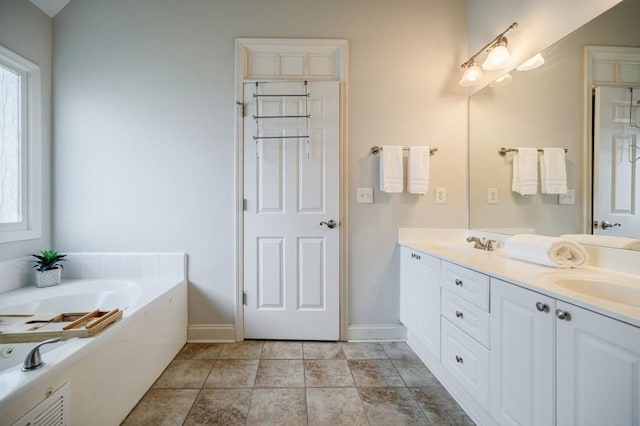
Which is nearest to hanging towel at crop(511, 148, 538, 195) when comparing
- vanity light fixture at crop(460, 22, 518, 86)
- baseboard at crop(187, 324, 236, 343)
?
vanity light fixture at crop(460, 22, 518, 86)

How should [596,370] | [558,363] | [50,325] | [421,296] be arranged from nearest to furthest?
[596,370] < [558,363] < [50,325] < [421,296]

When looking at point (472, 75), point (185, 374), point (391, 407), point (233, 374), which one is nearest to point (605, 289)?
point (391, 407)

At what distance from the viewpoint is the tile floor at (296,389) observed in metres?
1.38

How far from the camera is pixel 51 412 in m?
0.92

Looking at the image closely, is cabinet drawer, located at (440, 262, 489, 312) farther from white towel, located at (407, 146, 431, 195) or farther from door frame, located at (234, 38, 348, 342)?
door frame, located at (234, 38, 348, 342)

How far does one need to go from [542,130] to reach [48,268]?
132 inches

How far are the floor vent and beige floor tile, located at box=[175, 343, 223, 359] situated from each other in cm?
97

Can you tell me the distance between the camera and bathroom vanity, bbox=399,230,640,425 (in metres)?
0.76

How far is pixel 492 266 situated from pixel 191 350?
2088 mm

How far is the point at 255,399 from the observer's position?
1497 millimetres

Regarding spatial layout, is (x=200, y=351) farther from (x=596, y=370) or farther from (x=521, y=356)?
(x=596, y=370)

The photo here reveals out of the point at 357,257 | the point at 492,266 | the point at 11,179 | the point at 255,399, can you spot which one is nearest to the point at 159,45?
the point at 11,179

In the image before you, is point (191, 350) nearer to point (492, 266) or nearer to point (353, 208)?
point (353, 208)

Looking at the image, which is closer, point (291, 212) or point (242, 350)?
point (242, 350)
